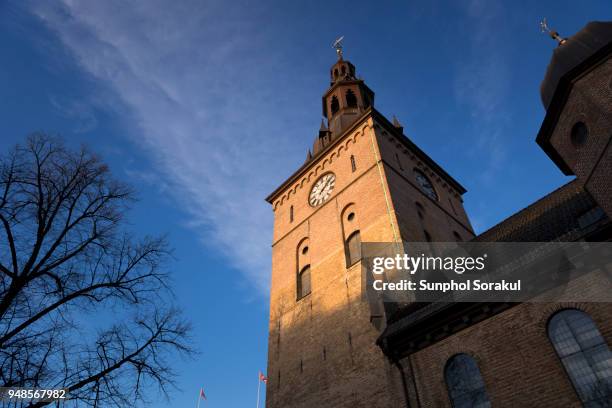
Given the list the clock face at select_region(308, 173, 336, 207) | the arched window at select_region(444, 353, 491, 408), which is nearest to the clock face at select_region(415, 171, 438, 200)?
the clock face at select_region(308, 173, 336, 207)

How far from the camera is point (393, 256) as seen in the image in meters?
17.1

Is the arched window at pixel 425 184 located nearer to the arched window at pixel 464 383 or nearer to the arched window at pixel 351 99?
the arched window at pixel 351 99

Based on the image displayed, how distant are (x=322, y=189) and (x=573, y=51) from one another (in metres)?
13.9

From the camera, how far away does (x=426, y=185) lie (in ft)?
83.8

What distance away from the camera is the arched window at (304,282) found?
20.7m

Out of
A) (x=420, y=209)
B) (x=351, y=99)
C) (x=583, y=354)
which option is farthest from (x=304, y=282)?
(x=351, y=99)

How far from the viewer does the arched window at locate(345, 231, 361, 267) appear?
62.8 feet

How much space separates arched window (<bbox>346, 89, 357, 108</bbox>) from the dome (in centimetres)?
1716

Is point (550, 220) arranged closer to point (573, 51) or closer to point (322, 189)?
point (573, 51)

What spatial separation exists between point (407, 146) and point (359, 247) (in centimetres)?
968

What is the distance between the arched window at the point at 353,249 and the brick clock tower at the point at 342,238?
0.20ft

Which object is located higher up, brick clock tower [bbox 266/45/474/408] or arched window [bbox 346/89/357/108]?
arched window [bbox 346/89/357/108]

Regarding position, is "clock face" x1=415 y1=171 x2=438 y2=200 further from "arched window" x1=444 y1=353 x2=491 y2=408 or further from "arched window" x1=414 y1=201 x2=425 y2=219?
"arched window" x1=444 y1=353 x2=491 y2=408

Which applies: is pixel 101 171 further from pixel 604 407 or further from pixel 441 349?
pixel 604 407
